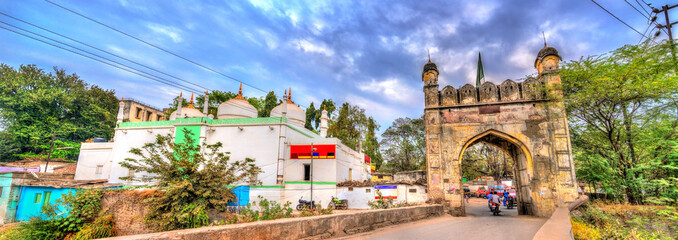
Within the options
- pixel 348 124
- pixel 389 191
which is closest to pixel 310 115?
pixel 348 124

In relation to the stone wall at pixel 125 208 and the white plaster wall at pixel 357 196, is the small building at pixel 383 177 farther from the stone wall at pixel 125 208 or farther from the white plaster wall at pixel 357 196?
the stone wall at pixel 125 208

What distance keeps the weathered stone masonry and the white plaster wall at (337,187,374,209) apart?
20.3ft

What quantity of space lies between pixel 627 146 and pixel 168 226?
1472 cm

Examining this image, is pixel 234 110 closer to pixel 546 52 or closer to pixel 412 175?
pixel 412 175

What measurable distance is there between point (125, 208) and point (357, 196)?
40.3 feet

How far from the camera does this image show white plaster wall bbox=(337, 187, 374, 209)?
18.2 meters

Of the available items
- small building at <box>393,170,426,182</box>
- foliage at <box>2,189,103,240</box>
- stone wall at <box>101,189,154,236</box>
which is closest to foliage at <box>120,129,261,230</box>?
stone wall at <box>101,189,154,236</box>

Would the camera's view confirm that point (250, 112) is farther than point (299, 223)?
Yes

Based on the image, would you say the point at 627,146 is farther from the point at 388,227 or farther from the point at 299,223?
the point at 299,223

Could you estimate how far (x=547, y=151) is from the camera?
39.1ft

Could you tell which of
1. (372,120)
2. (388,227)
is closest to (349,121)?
(372,120)

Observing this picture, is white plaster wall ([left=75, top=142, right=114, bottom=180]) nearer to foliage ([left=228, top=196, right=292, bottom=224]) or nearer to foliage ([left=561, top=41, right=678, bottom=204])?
foliage ([left=228, top=196, right=292, bottom=224])

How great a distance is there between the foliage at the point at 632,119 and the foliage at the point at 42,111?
43189mm

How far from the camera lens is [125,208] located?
8.79 metres
